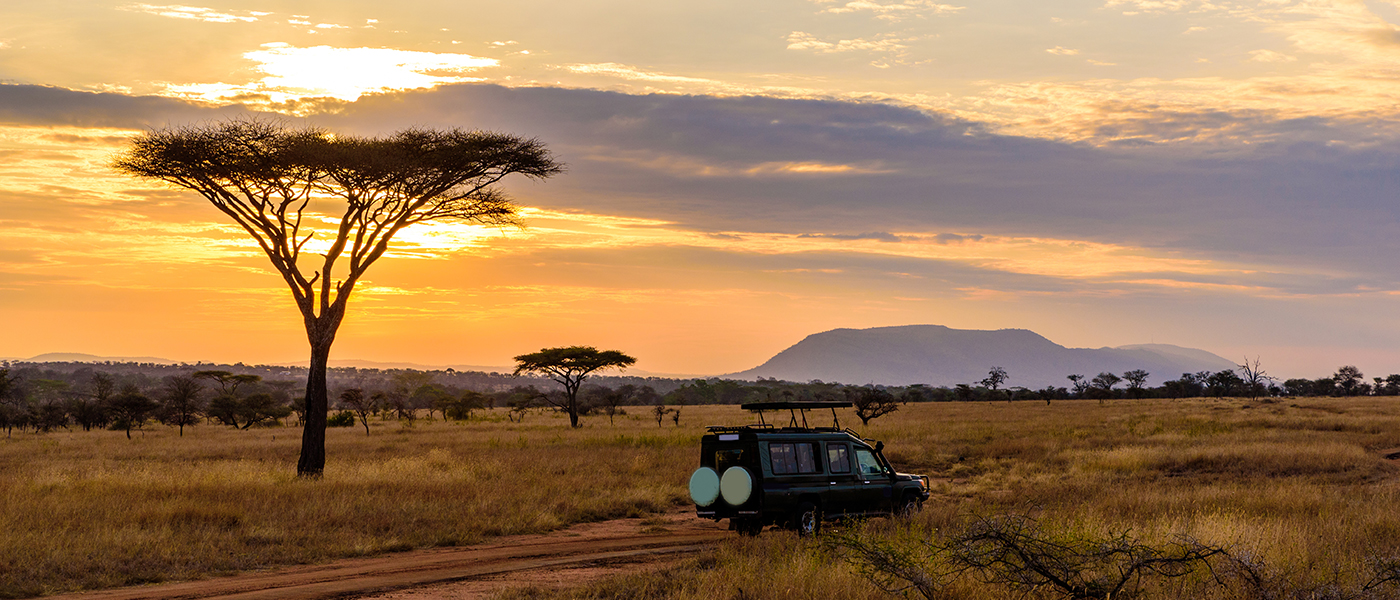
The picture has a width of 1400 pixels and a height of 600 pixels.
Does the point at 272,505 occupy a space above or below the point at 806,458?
below

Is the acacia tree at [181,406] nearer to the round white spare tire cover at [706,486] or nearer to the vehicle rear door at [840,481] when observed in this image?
the round white spare tire cover at [706,486]

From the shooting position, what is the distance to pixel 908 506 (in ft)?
58.5

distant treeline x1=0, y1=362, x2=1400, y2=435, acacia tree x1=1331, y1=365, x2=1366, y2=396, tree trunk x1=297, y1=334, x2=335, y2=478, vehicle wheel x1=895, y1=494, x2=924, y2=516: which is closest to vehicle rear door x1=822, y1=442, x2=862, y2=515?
vehicle wheel x1=895, y1=494, x2=924, y2=516

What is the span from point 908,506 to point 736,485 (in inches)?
166

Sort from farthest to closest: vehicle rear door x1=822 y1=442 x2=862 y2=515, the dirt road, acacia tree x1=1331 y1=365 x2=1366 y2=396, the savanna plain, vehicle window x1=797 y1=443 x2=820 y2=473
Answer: acacia tree x1=1331 y1=365 x2=1366 y2=396, vehicle rear door x1=822 y1=442 x2=862 y2=515, vehicle window x1=797 y1=443 x2=820 y2=473, the dirt road, the savanna plain

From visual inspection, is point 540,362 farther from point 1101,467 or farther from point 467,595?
point 467,595

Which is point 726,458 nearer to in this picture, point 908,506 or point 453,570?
point 908,506

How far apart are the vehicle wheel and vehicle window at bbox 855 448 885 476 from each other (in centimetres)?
75

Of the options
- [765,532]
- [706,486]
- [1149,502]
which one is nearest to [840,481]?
[765,532]

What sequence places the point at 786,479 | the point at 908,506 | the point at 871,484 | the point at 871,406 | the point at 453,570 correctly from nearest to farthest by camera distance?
the point at 453,570
the point at 786,479
the point at 871,484
the point at 908,506
the point at 871,406

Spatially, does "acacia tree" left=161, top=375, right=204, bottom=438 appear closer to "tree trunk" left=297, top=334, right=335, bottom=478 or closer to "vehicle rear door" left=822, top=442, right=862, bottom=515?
"tree trunk" left=297, top=334, right=335, bottom=478

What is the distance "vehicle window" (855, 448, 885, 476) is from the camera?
17.3 meters

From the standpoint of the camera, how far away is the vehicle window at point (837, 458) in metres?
16.8

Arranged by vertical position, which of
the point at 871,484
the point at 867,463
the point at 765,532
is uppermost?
the point at 867,463
